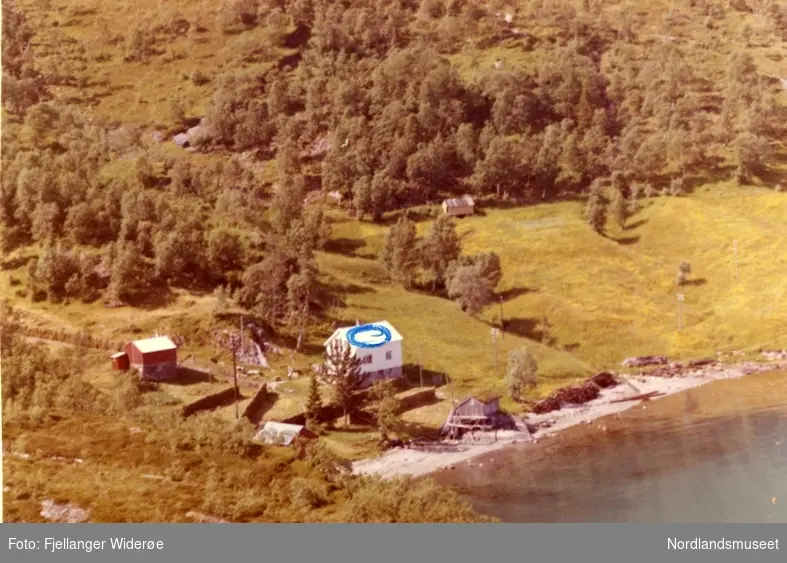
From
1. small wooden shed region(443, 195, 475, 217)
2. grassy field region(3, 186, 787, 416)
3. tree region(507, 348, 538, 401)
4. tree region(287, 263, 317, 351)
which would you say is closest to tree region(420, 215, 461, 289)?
grassy field region(3, 186, 787, 416)

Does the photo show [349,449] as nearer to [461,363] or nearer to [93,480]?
[461,363]

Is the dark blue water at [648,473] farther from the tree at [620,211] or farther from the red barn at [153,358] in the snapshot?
the tree at [620,211]

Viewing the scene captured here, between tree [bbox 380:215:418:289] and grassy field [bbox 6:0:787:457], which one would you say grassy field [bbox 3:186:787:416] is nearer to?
grassy field [bbox 6:0:787:457]

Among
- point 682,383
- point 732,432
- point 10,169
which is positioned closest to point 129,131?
point 10,169

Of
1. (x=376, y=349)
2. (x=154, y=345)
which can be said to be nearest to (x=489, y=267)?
(x=376, y=349)

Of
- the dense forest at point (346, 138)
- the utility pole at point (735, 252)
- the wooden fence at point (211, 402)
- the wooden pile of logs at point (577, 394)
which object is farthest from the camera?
the utility pole at point (735, 252)

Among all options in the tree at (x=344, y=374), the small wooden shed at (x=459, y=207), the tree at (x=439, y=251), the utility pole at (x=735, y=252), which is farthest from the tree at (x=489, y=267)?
the utility pole at (x=735, y=252)

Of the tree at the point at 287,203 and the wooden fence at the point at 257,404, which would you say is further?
the tree at the point at 287,203
